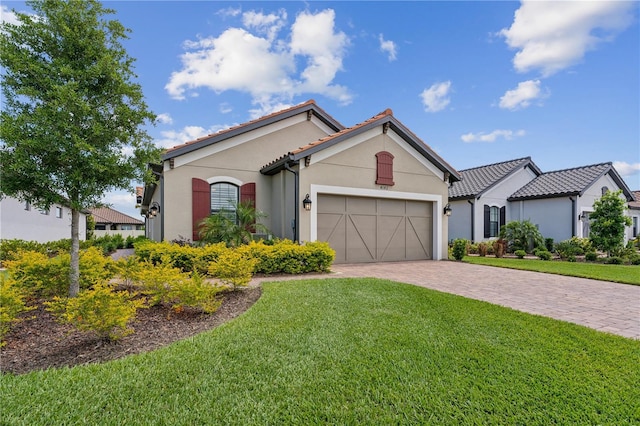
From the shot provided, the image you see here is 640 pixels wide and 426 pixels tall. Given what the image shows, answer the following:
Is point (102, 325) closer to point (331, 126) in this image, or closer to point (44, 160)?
point (44, 160)

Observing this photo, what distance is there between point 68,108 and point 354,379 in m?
5.57

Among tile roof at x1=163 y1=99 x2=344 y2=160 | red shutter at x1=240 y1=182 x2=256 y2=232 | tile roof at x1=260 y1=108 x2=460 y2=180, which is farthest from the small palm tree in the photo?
tile roof at x1=163 y1=99 x2=344 y2=160

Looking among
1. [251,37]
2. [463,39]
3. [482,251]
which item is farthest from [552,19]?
[482,251]

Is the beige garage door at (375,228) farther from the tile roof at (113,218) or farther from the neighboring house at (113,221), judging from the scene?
the tile roof at (113,218)

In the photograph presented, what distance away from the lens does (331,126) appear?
550 inches

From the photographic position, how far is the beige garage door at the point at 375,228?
445 inches

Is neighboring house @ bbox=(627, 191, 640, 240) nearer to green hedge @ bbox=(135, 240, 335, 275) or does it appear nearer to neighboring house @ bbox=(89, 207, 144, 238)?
green hedge @ bbox=(135, 240, 335, 275)

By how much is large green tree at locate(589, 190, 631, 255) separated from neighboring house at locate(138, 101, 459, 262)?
764 cm

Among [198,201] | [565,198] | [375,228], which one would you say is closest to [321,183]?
[375,228]

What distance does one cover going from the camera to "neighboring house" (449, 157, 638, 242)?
17.5 meters

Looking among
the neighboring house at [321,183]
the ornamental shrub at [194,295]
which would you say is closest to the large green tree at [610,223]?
the neighboring house at [321,183]

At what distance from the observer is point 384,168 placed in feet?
39.4

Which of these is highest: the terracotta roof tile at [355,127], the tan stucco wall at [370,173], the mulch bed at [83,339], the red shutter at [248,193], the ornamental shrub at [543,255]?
the terracotta roof tile at [355,127]

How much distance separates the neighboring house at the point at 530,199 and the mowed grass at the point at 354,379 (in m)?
14.8
